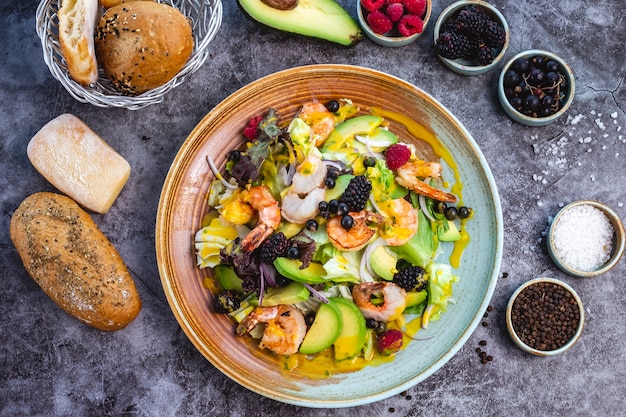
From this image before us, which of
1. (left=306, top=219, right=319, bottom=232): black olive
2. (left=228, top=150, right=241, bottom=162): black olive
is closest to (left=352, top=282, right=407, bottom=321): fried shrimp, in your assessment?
(left=306, top=219, right=319, bottom=232): black olive

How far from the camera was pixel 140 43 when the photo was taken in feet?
10.1

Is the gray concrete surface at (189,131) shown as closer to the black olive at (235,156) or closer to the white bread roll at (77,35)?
the black olive at (235,156)

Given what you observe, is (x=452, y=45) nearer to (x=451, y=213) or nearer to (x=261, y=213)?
(x=451, y=213)

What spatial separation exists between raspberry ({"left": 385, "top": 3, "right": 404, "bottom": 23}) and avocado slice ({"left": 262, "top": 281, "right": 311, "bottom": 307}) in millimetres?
1571

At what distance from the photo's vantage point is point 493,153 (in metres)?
3.69

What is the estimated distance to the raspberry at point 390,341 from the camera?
3.28 m

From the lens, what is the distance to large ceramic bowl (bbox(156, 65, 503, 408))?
3342 mm

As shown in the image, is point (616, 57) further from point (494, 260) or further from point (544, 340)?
point (544, 340)

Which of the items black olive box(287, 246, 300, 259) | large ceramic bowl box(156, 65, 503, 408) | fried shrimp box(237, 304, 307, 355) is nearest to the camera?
black olive box(287, 246, 300, 259)

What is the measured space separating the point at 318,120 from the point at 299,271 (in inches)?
33.0

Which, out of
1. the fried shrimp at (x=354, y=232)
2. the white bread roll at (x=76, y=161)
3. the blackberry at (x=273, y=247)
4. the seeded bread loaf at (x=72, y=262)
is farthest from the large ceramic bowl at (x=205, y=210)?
the fried shrimp at (x=354, y=232)

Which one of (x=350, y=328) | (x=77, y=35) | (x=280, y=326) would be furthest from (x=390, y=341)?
(x=77, y=35)

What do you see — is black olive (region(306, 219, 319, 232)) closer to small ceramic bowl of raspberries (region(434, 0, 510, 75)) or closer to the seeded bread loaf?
the seeded bread loaf

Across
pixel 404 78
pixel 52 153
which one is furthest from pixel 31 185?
pixel 404 78
